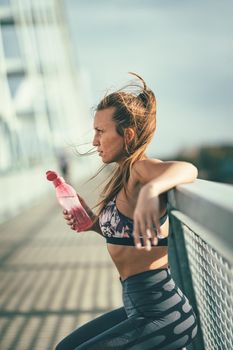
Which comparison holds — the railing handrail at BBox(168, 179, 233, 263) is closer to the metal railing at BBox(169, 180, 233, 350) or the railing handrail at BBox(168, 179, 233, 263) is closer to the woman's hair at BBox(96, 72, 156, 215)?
the metal railing at BBox(169, 180, 233, 350)

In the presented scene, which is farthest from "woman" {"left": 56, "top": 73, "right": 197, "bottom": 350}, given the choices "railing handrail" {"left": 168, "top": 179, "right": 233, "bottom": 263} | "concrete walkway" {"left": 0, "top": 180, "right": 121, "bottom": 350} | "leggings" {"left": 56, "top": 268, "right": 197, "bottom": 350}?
"concrete walkway" {"left": 0, "top": 180, "right": 121, "bottom": 350}

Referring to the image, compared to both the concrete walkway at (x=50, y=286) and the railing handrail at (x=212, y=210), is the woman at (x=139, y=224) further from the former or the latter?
the concrete walkway at (x=50, y=286)

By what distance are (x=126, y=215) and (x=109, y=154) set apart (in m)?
0.23

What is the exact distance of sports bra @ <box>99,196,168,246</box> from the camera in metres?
1.79

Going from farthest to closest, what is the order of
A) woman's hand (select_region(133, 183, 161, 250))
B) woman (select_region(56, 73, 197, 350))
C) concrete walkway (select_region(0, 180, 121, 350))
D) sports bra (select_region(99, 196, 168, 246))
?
concrete walkway (select_region(0, 180, 121, 350)), sports bra (select_region(99, 196, 168, 246)), woman (select_region(56, 73, 197, 350)), woman's hand (select_region(133, 183, 161, 250))

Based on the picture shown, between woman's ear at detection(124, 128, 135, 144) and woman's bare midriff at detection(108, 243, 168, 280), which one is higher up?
woman's ear at detection(124, 128, 135, 144)

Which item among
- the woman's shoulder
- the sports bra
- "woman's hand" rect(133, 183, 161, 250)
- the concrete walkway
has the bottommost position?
the concrete walkway

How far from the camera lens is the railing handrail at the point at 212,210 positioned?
1078mm

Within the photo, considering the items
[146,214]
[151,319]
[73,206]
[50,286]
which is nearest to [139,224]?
[146,214]

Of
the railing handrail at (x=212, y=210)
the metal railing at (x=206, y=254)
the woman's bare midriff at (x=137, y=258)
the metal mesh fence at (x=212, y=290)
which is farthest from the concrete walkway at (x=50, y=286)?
the railing handrail at (x=212, y=210)

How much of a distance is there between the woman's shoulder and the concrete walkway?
2597mm

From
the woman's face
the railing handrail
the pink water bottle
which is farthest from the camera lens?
the pink water bottle

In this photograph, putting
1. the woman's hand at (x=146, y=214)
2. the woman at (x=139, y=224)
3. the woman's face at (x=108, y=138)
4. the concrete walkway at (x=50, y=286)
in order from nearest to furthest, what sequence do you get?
the woman's hand at (x=146, y=214)
the woman at (x=139, y=224)
the woman's face at (x=108, y=138)
the concrete walkway at (x=50, y=286)

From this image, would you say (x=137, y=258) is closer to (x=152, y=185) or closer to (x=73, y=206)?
(x=152, y=185)
